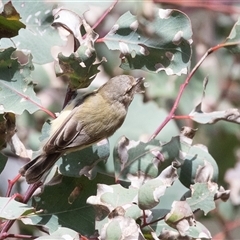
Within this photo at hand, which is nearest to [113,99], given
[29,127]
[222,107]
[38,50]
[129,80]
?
[129,80]

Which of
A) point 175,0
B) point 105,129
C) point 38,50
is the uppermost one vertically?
point 38,50

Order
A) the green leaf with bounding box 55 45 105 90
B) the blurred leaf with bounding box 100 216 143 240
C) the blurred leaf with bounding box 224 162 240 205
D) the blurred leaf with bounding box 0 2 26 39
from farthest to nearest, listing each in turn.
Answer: the blurred leaf with bounding box 224 162 240 205, the blurred leaf with bounding box 0 2 26 39, the green leaf with bounding box 55 45 105 90, the blurred leaf with bounding box 100 216 143 240

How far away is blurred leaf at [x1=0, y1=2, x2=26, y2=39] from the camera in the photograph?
0.94 meters

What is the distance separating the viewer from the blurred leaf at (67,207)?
894mm

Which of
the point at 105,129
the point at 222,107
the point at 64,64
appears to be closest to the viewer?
the point at 64,64

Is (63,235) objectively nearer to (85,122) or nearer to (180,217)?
(180,217)

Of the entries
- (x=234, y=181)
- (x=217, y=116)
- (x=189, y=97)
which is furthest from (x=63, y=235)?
(x=189, y=97)

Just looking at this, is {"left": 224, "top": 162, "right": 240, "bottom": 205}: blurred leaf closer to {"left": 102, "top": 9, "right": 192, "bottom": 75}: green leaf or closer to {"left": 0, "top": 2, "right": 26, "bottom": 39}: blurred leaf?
{"left": 102, "top": 9, "right": 192, "bottom": 75}: green leaf

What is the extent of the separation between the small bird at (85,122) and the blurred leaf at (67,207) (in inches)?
1.3

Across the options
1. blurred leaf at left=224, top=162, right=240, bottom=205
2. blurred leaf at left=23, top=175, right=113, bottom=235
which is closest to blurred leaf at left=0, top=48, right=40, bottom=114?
blurred leaf at left=23, top=175, right=113, bottom=235

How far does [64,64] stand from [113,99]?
1.01ft

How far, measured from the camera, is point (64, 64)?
856 millimetres

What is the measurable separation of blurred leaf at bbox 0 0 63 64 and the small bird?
4.0 inches

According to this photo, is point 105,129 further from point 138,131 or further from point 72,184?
point 138,131
